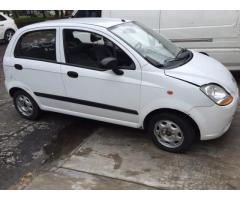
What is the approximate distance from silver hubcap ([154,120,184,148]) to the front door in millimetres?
324

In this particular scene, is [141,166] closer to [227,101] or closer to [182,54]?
[227,101]

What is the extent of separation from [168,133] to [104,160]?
2.89ft

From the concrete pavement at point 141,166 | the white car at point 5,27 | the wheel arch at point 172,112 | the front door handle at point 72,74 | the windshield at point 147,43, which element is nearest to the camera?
the concrete pavement at point 141,166

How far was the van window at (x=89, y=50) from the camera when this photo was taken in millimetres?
4016

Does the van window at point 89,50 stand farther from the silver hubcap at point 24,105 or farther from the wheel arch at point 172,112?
the silver hubcap at point 24,105

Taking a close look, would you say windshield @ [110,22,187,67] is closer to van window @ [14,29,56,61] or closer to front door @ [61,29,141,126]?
front door @ [61,29,141,126]

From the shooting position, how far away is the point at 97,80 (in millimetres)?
4129

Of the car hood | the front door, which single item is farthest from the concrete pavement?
the car hood

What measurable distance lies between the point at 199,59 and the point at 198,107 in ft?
3.16

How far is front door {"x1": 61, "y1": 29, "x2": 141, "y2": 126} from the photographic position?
396cm

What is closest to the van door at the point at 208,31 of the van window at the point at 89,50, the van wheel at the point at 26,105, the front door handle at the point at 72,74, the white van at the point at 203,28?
the white van at the point at 203,28

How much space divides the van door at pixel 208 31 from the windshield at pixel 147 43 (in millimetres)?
1791

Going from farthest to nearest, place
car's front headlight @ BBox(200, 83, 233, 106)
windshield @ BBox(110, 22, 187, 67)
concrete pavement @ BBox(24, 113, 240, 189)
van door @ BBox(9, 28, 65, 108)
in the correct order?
1. van door @ BBox(9, 28, 65, 108)
2. windshield @ BBox(110, 22, 187, 67)
3. car's front headlight @ BBox(200, 83, 233, 106)
4. concrete pavement @ BBox(24, 113, 240, 189)

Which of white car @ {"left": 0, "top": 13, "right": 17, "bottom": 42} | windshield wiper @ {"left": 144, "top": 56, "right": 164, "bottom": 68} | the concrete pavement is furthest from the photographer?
white car @ {"left": 0, "top": 13, "right": 17, "bottom": 42}
